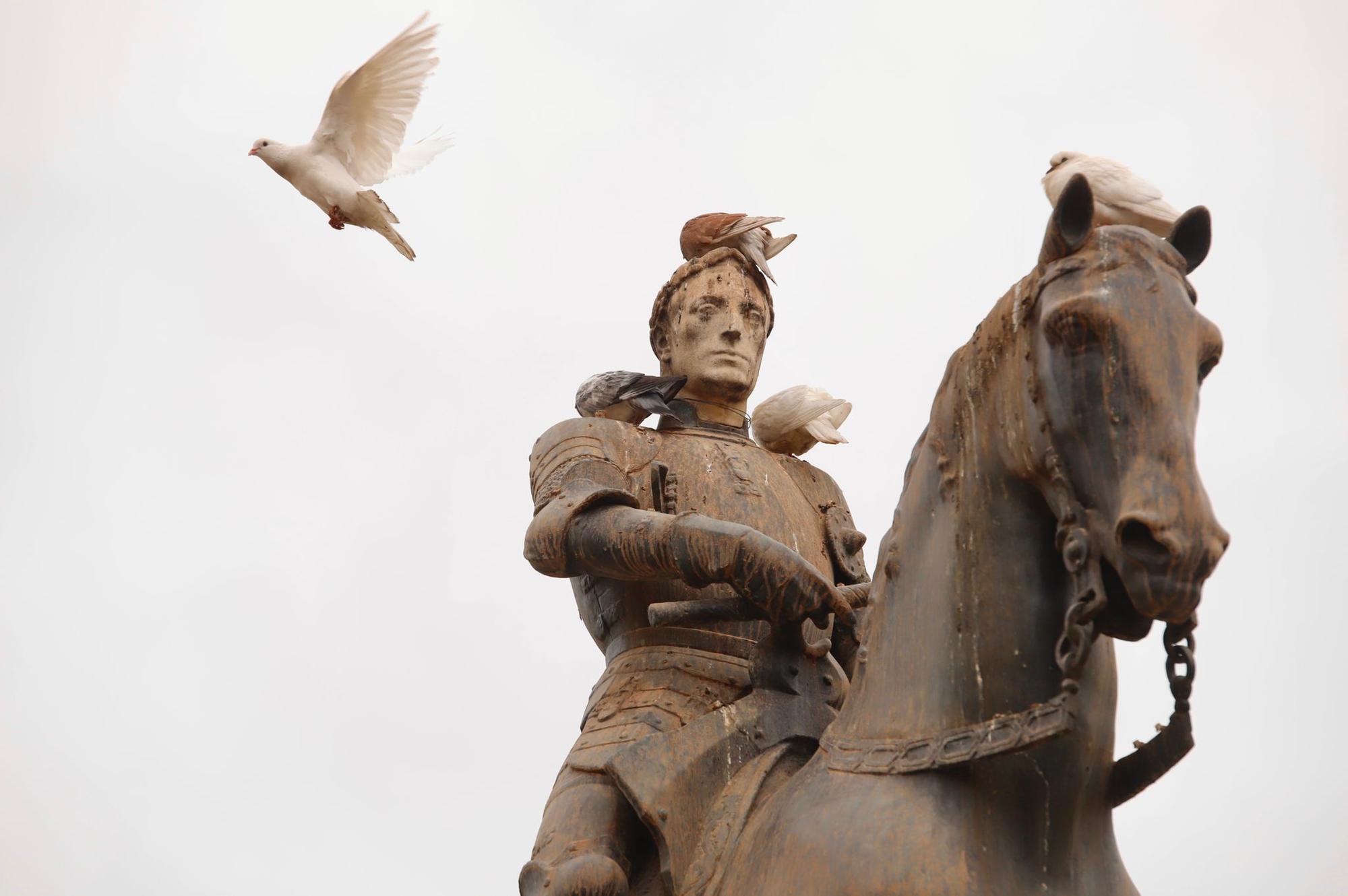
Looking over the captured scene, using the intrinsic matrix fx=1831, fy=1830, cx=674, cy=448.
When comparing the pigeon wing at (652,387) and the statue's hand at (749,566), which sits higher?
the pigeon wing at (652,387)

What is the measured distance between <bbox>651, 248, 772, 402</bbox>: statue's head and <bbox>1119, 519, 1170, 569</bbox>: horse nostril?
360 centimetres

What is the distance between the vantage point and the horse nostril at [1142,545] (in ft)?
15.8

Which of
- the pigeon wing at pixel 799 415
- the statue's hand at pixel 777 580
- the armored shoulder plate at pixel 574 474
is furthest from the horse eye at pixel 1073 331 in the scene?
the pigeon wing at pixel 799 415

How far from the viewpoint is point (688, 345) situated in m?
8.44

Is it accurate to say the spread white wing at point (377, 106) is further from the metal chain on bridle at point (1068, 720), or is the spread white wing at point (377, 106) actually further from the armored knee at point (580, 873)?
the metal chain on bridle at point (1068, 720)

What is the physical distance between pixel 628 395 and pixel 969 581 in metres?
2.99

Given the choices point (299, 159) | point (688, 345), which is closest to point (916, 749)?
point (688, 345)

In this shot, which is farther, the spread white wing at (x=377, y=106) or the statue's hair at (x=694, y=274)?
the spread white wing at (x=377, y=106)

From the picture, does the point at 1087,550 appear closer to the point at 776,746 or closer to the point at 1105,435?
the point at 1105,435

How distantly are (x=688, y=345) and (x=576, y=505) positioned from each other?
1.55 meters

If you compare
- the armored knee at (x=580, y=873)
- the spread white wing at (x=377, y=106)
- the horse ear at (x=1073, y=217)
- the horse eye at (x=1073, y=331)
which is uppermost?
the spread white wing at (x=377, y=106)

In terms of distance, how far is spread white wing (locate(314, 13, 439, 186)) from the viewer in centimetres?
1055

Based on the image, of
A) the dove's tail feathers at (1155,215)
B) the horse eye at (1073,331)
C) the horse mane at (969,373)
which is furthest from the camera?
the dove's tail feathers at (1155,215)

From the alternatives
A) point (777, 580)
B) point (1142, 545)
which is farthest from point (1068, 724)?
point (777, 580)
